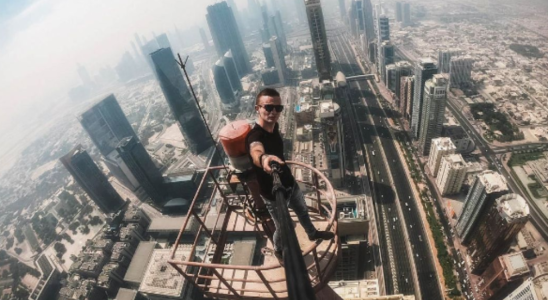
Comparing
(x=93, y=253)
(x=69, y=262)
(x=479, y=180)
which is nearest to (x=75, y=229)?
(x=69, y=262)

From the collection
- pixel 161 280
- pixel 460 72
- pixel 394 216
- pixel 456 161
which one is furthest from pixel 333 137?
pixel 460 72

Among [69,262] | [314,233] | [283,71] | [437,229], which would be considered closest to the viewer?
[314,233]

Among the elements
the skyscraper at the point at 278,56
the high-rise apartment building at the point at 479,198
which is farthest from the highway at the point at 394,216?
the skyscraper at the point at 278,56

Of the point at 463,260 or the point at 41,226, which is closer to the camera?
the point at 463,260

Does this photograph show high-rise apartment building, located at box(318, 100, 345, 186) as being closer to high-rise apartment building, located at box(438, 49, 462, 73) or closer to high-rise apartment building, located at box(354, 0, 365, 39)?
high-rise apartment building, located at box(438, 49, 462, 73)

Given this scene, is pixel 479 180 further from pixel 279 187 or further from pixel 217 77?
pixel 217 77

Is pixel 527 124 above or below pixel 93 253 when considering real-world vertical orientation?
below
